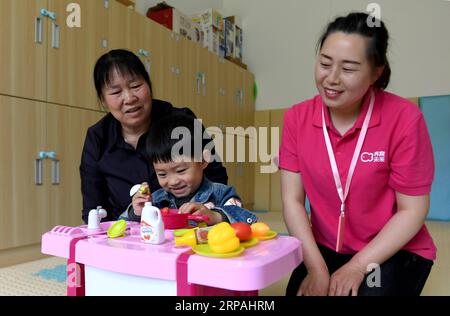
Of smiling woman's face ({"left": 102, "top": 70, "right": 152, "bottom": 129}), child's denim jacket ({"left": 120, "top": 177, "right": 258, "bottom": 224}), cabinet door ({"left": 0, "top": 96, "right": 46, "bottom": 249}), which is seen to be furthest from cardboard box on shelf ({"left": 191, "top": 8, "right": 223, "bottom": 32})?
child's denim jacket ({"left": 120, "top": 177, "right": 258, "bottom": 224})

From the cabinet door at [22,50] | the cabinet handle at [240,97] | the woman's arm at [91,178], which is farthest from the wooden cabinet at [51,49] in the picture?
the cabinet handle at [240,97]

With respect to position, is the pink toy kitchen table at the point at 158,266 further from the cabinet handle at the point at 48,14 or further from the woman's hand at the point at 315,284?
the cabinet handle at the point at 48,14

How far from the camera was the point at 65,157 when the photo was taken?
5.92ft

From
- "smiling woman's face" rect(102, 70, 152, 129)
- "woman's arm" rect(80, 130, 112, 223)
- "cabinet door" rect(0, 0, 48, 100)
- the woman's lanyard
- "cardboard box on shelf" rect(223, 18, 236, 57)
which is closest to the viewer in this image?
the woman's lanyard

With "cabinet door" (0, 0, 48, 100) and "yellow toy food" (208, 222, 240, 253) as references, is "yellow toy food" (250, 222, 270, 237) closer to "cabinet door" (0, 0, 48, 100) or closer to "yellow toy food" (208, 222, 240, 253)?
"yellow toy food" (208, 222, 240, 253)

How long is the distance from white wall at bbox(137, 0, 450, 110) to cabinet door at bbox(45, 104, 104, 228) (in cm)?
124

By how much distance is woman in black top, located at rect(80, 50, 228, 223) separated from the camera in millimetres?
1220

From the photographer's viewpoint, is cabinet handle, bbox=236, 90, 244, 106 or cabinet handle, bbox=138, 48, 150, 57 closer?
cabinet handle, bbox=138, 48, 150, 57

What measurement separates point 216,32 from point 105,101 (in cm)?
209

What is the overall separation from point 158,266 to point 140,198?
367 mm

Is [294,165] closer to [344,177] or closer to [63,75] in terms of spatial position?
[344,177]

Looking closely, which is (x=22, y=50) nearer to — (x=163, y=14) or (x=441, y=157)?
(x=163, y=14)

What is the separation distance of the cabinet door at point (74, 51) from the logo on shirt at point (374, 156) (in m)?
1.38

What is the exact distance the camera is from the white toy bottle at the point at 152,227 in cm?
71
